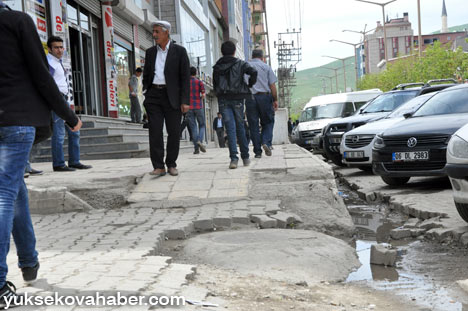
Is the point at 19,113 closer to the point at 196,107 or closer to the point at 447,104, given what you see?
the point at 447,104

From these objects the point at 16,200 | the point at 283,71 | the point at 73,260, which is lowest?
the point at 73,260

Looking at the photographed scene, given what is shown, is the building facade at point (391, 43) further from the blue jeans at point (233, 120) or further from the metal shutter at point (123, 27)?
the blue jeans at point (233, 120)

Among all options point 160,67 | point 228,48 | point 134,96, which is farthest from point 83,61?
point 160,67

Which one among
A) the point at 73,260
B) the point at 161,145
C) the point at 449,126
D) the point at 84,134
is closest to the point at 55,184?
the point at 161,145

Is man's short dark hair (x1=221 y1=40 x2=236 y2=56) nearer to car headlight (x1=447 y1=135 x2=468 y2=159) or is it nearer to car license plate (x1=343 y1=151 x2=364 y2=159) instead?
car headlight (x1=447 y1=135 x2=468 y2=159)

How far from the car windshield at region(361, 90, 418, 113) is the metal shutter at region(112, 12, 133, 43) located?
10.2 m

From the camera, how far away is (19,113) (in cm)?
331

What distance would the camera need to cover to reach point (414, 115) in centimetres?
977

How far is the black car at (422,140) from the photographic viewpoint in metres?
8.41

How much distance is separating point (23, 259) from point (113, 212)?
3288mm

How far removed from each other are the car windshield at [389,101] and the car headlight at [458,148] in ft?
26.7

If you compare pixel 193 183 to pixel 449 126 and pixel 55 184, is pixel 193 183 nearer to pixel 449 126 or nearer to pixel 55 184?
pixel 55 184

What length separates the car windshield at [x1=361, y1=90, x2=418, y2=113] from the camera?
13992mm

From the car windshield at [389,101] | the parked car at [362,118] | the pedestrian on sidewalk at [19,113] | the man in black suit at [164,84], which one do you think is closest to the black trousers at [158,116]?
the man in black suit at [164,84]
